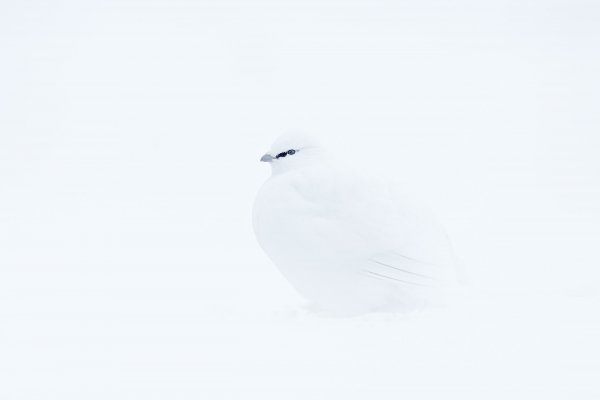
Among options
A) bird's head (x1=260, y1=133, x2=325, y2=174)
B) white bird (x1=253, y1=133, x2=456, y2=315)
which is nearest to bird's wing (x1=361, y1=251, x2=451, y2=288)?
white bird (x1=253, y1=133, x2=456, y2=315)

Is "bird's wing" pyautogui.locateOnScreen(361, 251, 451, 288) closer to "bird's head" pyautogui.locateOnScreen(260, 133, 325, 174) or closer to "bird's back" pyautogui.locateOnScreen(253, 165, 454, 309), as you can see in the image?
"bird's back" pyautogui.locateOnScreen(253, 165, 454, 309)

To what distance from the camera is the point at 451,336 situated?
301 centimetres

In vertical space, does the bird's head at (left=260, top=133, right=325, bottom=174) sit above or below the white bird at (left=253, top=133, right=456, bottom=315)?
above

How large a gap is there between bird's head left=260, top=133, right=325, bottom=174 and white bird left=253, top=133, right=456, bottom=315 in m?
0.18

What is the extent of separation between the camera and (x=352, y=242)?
3.52 m

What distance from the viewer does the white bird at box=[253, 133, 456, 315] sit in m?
3.51

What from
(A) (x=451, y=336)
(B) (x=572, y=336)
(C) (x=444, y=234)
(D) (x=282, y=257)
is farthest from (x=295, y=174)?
(B) (x=572, y=336)

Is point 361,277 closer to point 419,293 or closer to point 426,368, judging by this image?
point 419,293

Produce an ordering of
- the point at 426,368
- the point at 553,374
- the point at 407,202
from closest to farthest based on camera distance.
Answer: the point at 553,374 → the point at 426,368 → the point at 407,202

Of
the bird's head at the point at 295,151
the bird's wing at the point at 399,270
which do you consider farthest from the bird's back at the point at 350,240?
the bird's head at the point at 295,151

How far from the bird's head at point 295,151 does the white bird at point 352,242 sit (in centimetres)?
18

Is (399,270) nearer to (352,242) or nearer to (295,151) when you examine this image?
(352,242)

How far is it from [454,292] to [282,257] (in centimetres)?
87

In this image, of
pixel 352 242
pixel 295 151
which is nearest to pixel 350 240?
pixel 352 242
